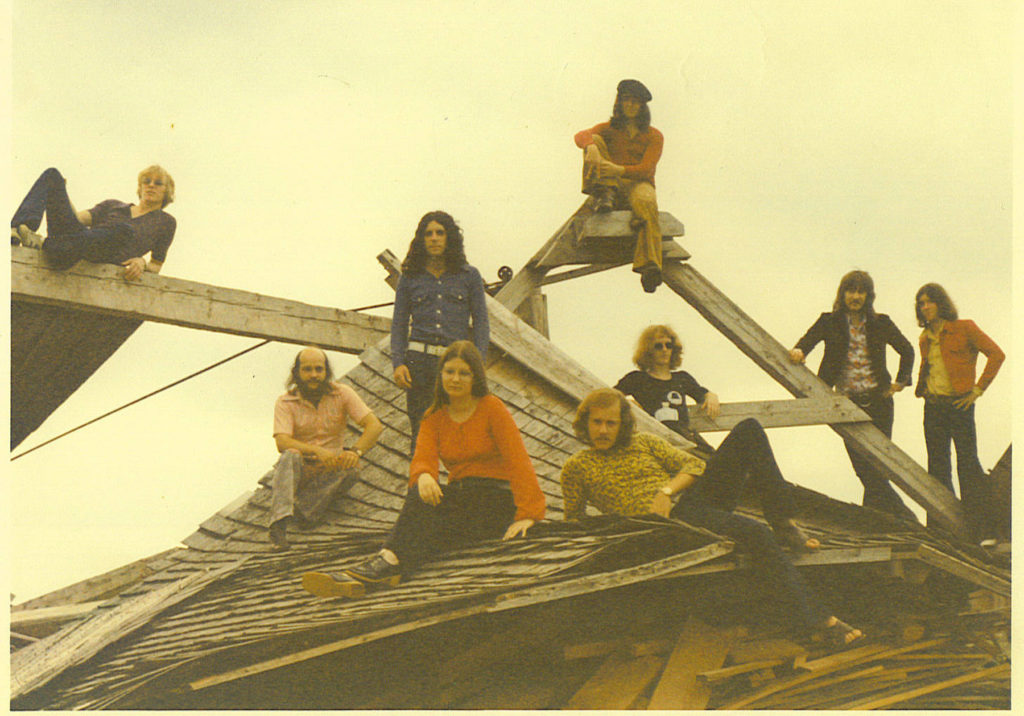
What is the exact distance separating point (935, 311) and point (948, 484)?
3.63 ft

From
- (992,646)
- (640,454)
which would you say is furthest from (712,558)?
(992,646)

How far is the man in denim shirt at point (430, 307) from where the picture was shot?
24.5ft

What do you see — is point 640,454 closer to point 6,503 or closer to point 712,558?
point 712,558

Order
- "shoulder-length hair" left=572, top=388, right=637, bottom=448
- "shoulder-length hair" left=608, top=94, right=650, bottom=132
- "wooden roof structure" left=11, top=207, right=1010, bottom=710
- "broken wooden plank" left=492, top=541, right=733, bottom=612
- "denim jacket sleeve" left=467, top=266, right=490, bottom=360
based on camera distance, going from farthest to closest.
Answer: "shoulder-length hair" left=608, top=94, right=650, bottom=132 < "denim jacket sleeve" left=467, top=266, right=490, bottom=360 < "shoulder-length hair" left=572, top=388, right=637, bottom=448 < "wooden roof structure" left=11, top=207, right=1010, bottom=710 < "broken wooden plank" left=492, top=541, right=733, bottom=612

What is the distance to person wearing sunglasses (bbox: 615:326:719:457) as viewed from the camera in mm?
8117

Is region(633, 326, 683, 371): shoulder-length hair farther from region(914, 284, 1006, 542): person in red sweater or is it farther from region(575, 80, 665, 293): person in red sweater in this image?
region(914, 284, 1006, 542): person in red sweater

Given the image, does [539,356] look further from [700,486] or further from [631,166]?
[700,486]

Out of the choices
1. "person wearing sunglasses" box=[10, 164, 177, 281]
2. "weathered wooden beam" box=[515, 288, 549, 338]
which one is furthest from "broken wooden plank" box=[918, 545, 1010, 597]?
"person wearing sunglasses" box=[10, 164, 177, 281]

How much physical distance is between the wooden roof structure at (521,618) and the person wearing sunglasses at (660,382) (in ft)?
1.00

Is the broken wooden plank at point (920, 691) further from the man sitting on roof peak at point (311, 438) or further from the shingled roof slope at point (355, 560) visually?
the man sitting on roof peak at point (311, 438)

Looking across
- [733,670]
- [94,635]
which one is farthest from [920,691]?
[94,635]

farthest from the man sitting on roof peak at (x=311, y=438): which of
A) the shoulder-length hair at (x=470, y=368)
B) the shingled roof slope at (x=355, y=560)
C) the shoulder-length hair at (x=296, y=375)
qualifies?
the shoulder-length hair at (x=470, y=368)

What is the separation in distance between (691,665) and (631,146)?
3459 millimetres

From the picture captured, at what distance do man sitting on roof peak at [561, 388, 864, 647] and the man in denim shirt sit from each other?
46.3 inches
